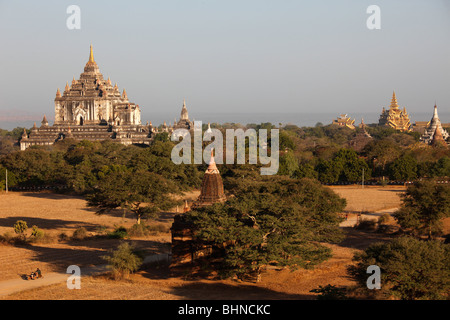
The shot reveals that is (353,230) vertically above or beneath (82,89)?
beneath

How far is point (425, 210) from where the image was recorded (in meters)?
35.7

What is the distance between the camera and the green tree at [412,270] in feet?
70.5

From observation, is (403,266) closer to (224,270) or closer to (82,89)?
(224,270)

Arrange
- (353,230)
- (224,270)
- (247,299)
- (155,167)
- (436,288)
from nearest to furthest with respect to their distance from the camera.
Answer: (436,288) < (247,299) < (224,270) < (353,230) < (155,167)

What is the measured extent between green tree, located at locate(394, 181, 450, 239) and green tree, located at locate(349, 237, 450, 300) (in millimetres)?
12502

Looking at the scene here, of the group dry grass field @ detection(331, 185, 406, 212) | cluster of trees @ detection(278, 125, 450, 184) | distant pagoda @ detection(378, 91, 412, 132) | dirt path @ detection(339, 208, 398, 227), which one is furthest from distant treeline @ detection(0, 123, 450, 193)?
distant pagoda @ detection(378, 91, 412, 132)

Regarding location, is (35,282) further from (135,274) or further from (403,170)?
(403,170)

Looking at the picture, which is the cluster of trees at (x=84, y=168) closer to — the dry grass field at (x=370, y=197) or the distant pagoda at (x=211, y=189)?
the dry grass field at (x=370, y=197)

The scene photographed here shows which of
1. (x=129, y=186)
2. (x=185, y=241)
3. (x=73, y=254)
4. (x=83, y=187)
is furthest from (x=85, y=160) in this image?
(x=185, y=241)

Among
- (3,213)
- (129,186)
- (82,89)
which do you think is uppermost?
(82,89)

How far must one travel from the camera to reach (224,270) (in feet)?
83.3

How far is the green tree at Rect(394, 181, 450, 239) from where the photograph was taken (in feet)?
115
